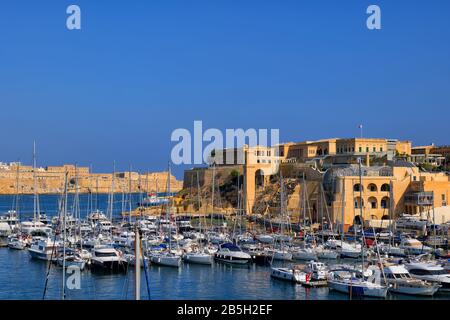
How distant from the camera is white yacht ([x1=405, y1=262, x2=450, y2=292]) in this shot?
1608 cm

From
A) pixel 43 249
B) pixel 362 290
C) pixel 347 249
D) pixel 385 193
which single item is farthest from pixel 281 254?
pixel 385 193

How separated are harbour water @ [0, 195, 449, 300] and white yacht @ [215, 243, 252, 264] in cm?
41

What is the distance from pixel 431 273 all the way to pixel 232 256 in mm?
7281

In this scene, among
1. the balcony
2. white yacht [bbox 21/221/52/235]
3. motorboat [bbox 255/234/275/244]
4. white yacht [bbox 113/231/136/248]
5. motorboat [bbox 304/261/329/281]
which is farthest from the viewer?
white yacht [bbox 21/221/52/235]

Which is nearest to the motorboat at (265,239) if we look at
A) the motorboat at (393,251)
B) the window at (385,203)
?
the motorboat at (393,251)

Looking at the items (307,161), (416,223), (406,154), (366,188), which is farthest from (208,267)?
(406,154)

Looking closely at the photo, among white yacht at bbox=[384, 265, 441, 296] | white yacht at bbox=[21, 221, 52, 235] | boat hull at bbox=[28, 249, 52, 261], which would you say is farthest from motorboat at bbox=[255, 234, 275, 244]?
white yacht at bbox=[21, 221, 52, 235]

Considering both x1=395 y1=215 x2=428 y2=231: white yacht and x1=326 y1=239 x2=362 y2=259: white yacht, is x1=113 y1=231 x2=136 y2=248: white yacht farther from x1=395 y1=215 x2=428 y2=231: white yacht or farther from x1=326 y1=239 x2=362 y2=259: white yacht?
x1=395 y1=215 x2=428 y2=231: white yacht

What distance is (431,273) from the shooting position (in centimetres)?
1662

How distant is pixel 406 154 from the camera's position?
43219mm

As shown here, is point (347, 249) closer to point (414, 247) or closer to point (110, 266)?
point (414, 247)

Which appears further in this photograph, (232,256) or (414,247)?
(414,247)

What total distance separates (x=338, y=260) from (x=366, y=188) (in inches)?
439
